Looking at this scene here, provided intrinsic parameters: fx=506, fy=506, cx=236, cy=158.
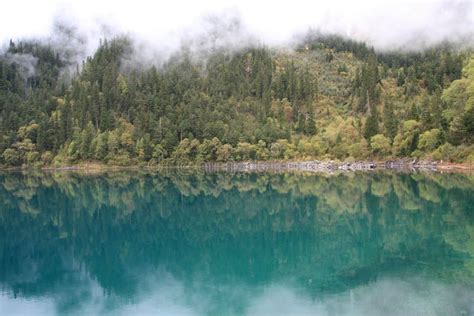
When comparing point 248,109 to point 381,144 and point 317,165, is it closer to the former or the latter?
point 317,165

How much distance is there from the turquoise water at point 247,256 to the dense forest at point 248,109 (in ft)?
157

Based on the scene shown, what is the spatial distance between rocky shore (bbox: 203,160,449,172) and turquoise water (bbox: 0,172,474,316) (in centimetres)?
4258

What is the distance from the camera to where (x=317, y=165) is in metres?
102

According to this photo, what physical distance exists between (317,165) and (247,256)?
80.5 metres

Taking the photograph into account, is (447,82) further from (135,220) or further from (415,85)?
(135,220)

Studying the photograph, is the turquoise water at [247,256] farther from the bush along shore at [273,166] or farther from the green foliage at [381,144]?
the green foliage at [381,144]

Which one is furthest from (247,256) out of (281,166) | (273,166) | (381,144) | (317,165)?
(273,166)

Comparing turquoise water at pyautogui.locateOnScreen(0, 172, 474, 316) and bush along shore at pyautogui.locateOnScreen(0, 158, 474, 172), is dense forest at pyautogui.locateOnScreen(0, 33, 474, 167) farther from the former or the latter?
turquoise water at pyautogui.locateOnScreen(0, 172, 474, 316)

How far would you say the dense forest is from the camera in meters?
94.8

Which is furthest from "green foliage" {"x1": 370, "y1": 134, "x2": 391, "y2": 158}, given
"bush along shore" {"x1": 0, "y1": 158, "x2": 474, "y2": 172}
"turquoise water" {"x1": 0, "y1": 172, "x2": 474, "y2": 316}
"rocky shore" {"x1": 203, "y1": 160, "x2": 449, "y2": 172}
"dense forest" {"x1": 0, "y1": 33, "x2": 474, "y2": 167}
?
"turquoise water" {"x1": 0, "y1": 172, "x2": 474, "y2": 316}

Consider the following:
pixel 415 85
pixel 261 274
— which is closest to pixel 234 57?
pixel 415 85

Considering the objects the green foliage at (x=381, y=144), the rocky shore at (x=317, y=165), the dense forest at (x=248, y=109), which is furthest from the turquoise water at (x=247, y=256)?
the green foliage at (x=381, y=144)

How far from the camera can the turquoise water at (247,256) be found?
16.2m

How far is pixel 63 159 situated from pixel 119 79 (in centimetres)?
3892
